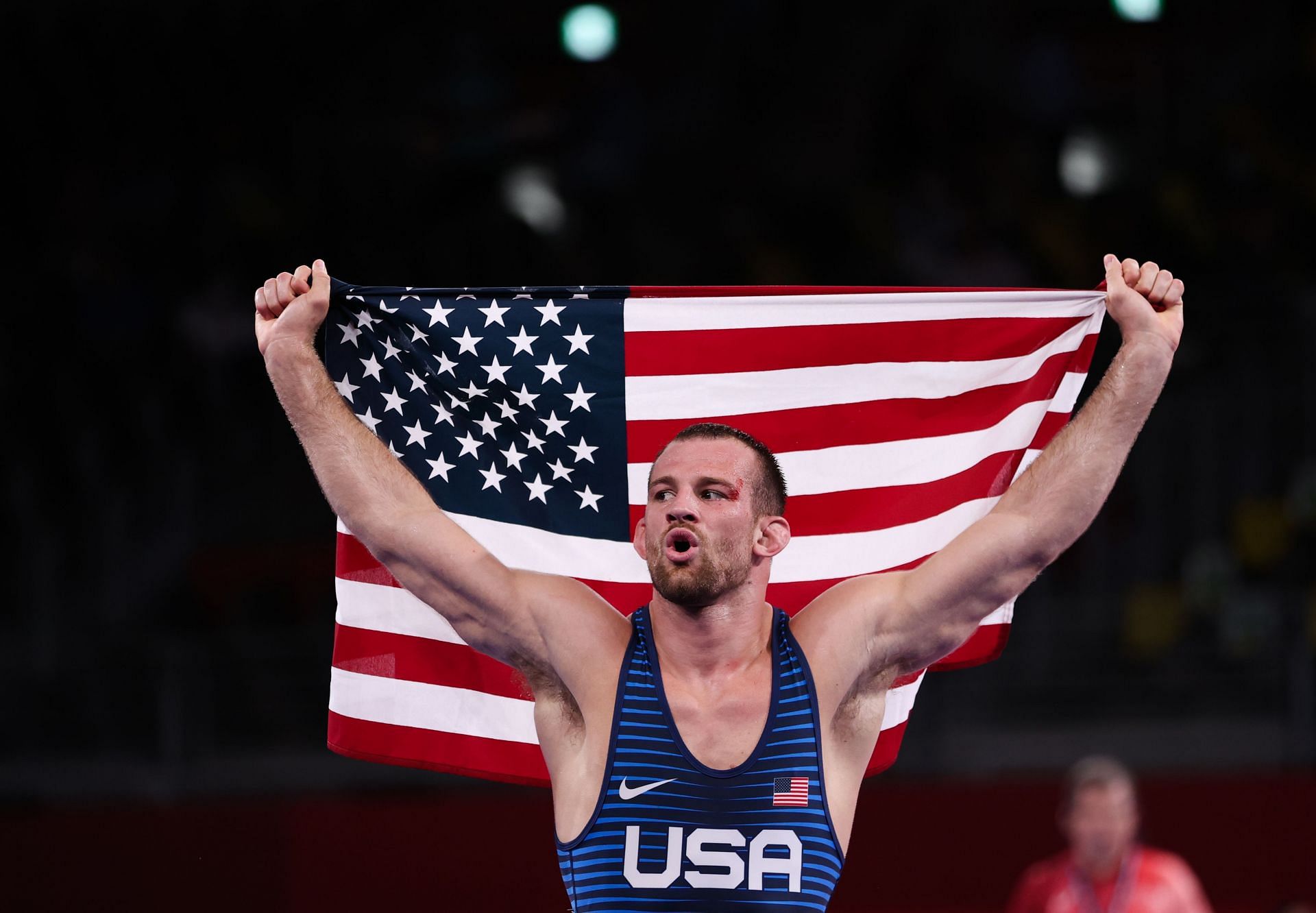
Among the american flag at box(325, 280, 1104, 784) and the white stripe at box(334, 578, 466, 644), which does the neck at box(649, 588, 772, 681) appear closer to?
the american flag at box(325, 280, 1104, 784)

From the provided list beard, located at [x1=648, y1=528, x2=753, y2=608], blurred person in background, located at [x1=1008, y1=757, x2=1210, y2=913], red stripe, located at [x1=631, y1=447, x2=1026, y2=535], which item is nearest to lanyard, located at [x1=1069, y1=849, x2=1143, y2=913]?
blurred person in background, located at [x1=1008, y1=757, x2=1210, y2=913]

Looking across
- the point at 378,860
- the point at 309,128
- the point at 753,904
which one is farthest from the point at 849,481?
the point at 309,128

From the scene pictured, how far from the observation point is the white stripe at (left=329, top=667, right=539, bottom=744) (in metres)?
4.48

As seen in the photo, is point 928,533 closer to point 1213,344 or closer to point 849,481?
point 849,481

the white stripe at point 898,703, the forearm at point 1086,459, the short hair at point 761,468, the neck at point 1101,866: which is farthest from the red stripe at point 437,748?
the neck at point 1101,866

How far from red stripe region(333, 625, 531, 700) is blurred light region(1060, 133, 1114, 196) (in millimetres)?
8367

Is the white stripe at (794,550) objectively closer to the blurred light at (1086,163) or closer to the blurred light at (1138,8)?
the blurred light at (1086,163)

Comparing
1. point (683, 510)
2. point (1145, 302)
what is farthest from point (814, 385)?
point (683, 510)

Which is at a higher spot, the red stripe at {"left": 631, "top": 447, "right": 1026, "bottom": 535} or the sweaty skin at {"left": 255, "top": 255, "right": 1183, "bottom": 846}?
the red stripe at {"left": 631, "top": 447, "right": 1026, "bottom": 535}

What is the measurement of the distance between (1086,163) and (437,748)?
8.96 m

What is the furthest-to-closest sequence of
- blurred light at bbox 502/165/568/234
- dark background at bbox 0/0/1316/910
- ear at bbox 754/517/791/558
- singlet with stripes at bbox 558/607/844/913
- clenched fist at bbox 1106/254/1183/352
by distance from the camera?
1. blurred light at bbox 502/165/568/234
2. dark background at bbox 0/0/1316/910
3. clenched fist at bbox 1106/254/1183/352
4. ear at bbox 754/517/791/558
5. singlet with stripes at bbox 558/607/844/913

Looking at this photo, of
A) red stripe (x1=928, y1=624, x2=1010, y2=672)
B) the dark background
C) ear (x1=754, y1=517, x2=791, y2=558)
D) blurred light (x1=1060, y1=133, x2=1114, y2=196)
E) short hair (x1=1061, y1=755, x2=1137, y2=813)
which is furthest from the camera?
blurred light (x1=1060, y1=133, x2=1114, y2=196)

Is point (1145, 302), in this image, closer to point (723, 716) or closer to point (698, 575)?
point (698, 575)

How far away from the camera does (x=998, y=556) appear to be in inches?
152
